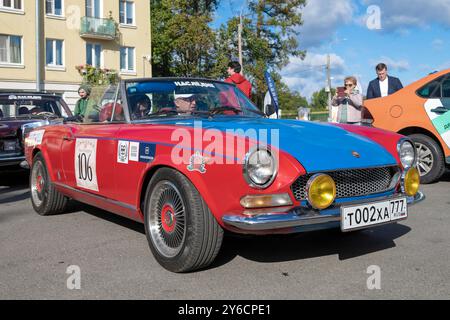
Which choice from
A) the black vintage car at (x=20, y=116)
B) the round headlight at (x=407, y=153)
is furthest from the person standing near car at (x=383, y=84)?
the black vintage car at (x=20, y=116)

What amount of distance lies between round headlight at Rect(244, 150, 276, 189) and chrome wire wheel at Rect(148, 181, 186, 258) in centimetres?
53

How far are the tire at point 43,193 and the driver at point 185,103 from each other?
6.15 ft

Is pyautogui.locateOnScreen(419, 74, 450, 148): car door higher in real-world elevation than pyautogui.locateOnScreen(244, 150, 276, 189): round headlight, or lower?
higher

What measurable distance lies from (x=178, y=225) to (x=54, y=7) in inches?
1104

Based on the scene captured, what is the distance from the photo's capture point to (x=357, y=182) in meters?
3.35

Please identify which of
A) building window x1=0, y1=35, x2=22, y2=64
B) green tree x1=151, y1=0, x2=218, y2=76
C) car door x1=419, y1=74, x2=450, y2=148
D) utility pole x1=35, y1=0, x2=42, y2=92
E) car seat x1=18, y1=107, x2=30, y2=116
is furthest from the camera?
green tree x1=151, y1=0, x2=218, y2=76

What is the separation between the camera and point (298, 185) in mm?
3086

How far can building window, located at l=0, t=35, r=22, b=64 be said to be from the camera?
2609 cm

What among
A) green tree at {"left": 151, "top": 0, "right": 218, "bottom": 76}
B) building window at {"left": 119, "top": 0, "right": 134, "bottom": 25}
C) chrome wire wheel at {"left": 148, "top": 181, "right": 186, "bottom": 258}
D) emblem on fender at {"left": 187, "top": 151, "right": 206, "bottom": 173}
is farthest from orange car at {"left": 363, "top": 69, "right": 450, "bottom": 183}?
green tree at {"left": 151, "top": 0, "right": 218, "bottom": 76}

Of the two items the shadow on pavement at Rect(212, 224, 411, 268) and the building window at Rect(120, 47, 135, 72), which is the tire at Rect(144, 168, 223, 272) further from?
the building window at Rect(120, 47, 135, 72)

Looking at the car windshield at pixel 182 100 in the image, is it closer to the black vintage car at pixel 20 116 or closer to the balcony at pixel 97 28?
the black vintage car at pixel 20 116

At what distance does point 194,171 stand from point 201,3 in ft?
124

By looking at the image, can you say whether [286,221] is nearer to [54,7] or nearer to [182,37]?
[54,7]

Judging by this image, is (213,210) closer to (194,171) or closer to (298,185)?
(194,171)
